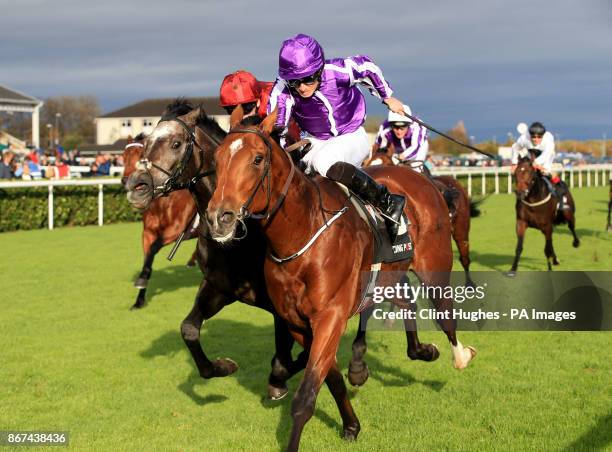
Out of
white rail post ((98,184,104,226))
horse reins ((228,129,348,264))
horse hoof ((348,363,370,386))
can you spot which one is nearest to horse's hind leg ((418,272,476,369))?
horse hoof ((348,363,370,386))

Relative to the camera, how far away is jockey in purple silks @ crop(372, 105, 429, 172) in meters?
9.48

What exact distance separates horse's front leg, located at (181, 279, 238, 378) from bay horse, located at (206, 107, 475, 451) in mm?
805

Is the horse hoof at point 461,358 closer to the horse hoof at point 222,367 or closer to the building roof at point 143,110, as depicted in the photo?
the horse hoof at point 222,367

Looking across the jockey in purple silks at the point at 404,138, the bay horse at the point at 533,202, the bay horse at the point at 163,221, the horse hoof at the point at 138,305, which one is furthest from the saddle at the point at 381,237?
the bay horse at the point at 533,202

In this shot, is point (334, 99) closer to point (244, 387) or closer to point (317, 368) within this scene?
point (317, 368)

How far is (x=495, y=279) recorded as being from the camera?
10.9m

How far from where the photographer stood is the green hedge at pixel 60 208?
1733 centimetres

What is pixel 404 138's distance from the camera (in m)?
9.78

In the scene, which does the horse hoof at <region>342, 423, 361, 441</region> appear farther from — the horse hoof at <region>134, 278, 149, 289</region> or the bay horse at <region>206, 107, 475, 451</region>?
the horse hoof at <region>134, 278, 149, 289</region>

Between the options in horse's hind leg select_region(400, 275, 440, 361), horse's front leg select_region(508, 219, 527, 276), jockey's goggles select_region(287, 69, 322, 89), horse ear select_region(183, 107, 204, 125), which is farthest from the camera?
horse's front leg select_region(508, 219, 527, 276)

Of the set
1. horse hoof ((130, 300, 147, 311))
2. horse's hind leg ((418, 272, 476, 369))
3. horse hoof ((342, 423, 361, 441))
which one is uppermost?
horse's hind leg ((418, 272, 476, 369))

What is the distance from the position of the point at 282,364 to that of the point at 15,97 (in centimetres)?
4703

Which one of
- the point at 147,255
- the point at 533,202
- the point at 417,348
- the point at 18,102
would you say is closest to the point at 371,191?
the point at 417,348

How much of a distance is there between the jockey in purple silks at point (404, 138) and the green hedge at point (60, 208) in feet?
27.0
